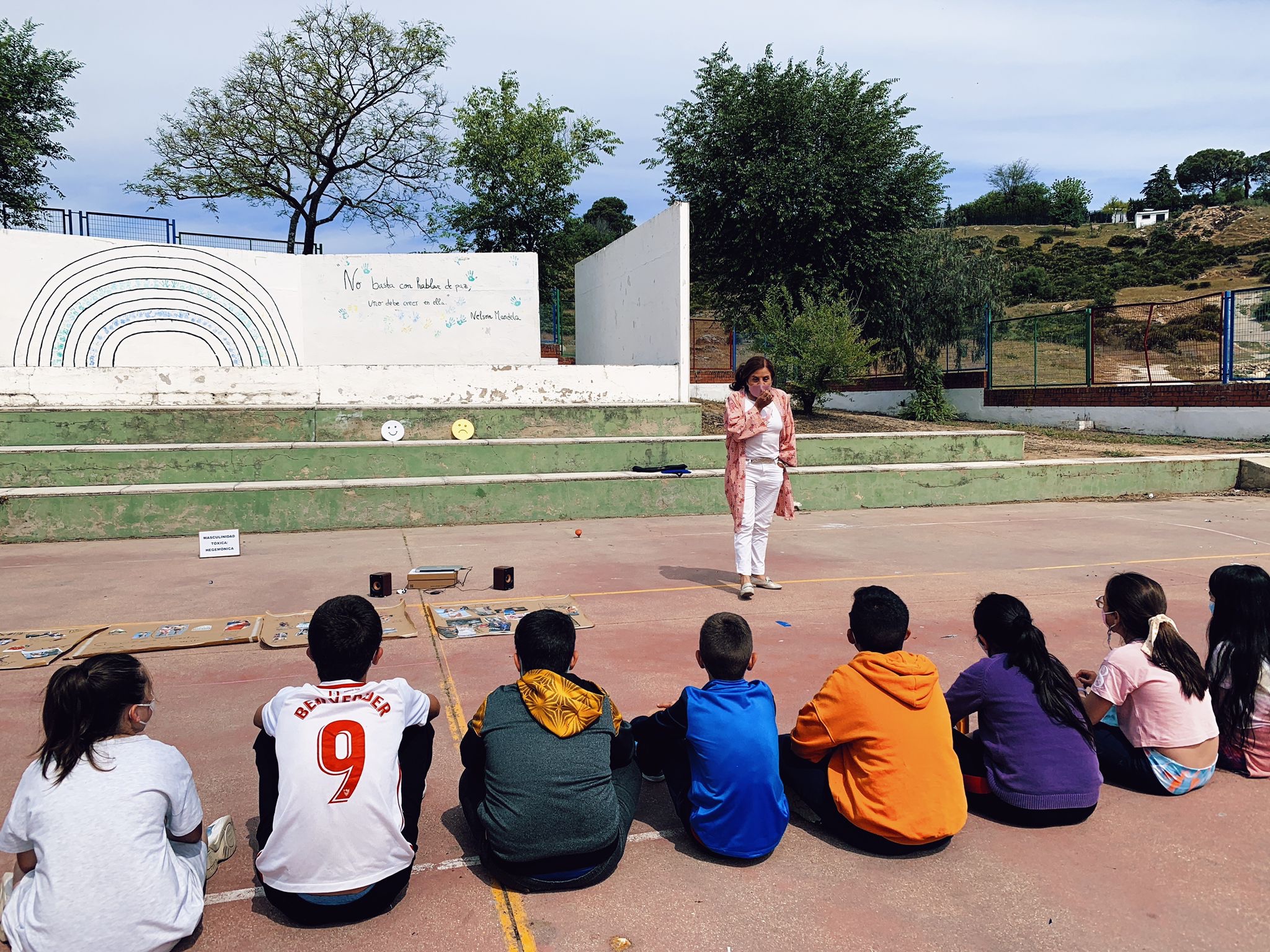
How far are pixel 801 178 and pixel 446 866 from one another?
21.6 m

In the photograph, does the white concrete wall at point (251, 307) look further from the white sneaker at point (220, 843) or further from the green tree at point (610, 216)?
the green tree at point (610, 216)

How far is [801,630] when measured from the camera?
6.11 metres

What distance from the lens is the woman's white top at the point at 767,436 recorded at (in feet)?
23.4

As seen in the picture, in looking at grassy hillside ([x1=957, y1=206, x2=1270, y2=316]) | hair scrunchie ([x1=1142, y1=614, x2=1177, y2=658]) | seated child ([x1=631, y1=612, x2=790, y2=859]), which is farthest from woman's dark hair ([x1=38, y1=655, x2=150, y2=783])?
grassy hillside ([x1=957, y1=206, x2=1270, y2=316])

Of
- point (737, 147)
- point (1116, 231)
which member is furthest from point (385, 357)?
point (1116, 231)

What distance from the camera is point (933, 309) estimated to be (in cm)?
2623

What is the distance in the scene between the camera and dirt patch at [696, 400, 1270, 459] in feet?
54.1

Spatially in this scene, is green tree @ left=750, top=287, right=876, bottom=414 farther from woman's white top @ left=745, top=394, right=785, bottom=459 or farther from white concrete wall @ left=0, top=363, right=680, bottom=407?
woman's white top @ left=745, top=394, right=785, bottom=459

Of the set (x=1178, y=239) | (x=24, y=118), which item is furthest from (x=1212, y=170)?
(x=24, y=118)

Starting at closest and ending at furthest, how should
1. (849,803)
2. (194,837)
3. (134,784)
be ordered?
(134,784) → (194,837) → (849,803)

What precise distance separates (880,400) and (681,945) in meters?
26.0

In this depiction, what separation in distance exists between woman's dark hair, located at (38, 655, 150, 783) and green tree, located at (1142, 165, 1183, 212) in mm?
114733

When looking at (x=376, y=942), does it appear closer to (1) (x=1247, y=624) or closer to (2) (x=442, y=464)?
(1) (x=1247, y=624)

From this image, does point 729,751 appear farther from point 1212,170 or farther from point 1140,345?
point 1212,170
